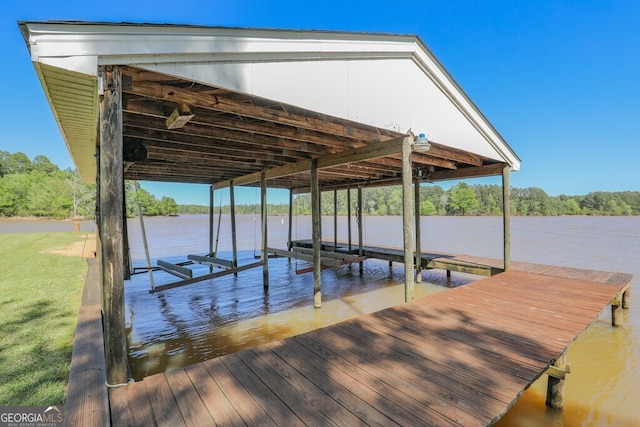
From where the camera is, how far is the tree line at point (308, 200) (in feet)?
117

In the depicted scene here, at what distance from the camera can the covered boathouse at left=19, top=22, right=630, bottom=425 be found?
1980 mm

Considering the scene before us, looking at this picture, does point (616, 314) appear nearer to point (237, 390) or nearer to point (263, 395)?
point (263, 395)

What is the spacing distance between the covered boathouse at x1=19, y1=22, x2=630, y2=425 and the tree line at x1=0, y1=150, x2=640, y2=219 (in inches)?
1105

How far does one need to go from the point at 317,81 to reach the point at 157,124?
235cm

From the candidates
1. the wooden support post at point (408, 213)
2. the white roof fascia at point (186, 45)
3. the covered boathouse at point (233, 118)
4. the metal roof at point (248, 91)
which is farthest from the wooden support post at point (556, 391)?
the white roof fascia at point (186, 45)

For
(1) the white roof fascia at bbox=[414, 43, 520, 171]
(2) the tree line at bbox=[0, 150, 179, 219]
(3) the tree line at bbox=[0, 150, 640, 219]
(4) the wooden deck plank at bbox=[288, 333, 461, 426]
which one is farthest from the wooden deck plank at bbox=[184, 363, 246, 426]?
(2) the tree line at bbox=[0, 150, 179, 219]

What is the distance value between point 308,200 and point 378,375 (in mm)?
33722

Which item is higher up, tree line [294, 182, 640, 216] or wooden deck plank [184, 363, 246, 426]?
tree line [294, 182, 640, 216]

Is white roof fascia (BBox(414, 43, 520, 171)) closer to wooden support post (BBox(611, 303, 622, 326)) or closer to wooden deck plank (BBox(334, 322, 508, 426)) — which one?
wooden support post (BBox(611, 303, 622, 326))

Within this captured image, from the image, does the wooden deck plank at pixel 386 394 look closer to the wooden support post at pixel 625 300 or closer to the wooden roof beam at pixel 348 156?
the wooden roof beam at pixel 348 156

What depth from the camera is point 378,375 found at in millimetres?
2316

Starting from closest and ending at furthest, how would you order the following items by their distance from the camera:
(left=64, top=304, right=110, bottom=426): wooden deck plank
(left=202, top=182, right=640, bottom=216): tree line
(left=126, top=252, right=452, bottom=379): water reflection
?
(left=64, top=304, right=110, bottom=426): wooden deck plank < (left=126, top=252, right=452, bottom=379): water reflection < (left=202, top=182, right=640, bottom=216): tree line

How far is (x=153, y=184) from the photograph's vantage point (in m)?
8.95

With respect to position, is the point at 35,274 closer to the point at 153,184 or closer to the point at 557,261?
the point at 153,184
